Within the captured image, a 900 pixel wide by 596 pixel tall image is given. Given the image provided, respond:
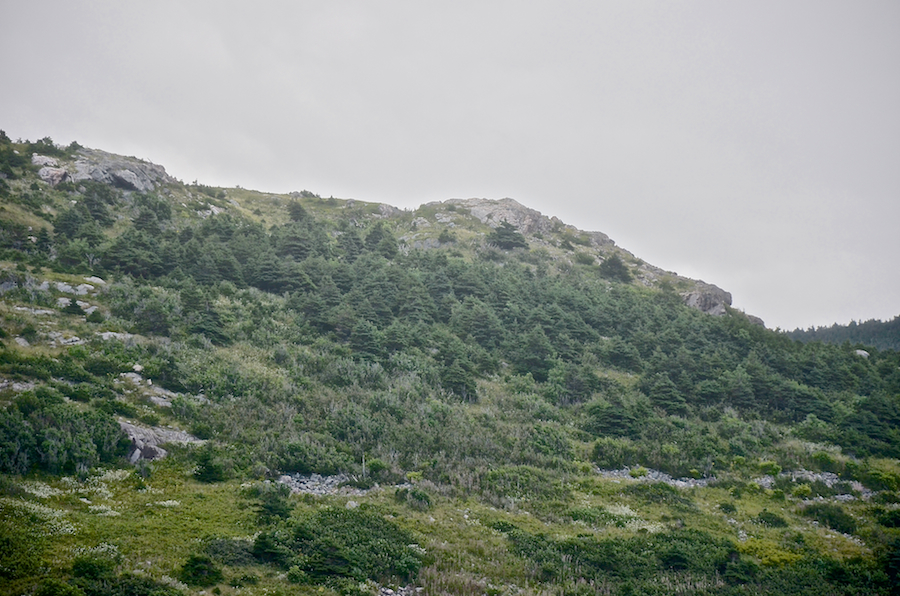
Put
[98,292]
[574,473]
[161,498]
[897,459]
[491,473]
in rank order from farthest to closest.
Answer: [98,292]
[897,459]
[574,473]
[491,473]
[161,498]

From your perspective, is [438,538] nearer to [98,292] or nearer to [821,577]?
[821,577]

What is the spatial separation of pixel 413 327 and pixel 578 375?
1192 cm

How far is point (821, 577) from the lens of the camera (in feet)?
52.2

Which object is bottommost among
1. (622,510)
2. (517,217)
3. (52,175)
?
(622,510)

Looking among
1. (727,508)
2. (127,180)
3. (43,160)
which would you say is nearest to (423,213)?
(127,180)

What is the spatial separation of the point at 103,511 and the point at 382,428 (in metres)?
11.7

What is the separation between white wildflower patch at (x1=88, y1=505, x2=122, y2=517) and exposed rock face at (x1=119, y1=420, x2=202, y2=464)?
351cm

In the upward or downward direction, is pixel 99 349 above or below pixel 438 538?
above

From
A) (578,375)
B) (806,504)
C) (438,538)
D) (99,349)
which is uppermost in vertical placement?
(578,375)

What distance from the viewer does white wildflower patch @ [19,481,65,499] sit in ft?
44.9

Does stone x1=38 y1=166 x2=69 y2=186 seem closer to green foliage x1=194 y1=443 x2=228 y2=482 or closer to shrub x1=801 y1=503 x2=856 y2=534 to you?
green foliage x1=194 y1=443 x2=228 y2=482

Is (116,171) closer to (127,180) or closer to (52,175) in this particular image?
(127,180)

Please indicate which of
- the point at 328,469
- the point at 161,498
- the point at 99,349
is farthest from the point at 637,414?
the point at 99,349

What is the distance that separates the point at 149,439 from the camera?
18.4 meters
